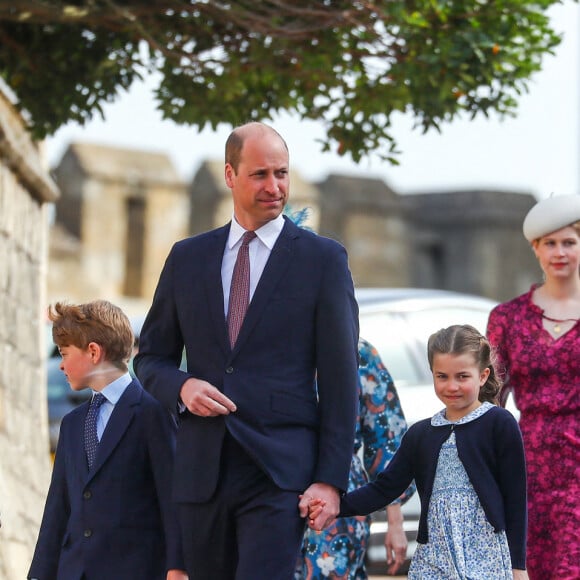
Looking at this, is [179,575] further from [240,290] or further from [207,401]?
[240,290]

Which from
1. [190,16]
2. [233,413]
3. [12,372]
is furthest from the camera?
[12,372]

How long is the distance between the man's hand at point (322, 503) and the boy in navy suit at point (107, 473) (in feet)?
1.59

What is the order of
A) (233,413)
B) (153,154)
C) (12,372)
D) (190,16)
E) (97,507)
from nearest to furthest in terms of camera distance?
(233,413) < (97,507) < (190,16) < (12,372) < (153,154)

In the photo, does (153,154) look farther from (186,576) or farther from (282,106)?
(186,576)

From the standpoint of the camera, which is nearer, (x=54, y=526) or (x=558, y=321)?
(x=54, y=526)

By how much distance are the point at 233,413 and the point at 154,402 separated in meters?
0.56

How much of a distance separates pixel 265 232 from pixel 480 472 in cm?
104

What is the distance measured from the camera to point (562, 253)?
5.77 metres

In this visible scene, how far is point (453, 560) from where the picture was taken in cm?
469

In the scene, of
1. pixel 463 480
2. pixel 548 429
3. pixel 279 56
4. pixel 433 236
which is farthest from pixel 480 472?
pixel 433 236

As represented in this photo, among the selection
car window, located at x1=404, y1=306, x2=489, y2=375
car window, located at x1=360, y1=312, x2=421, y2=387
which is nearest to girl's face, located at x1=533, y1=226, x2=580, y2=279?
car window, located at x1=360, y1=312, x2=421, y2=387

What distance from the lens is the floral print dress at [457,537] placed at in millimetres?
4695

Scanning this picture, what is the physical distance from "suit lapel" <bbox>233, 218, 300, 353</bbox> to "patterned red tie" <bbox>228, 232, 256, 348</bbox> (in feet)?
0.17

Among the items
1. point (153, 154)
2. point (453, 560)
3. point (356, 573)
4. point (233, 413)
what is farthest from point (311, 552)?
point (153, 154)
